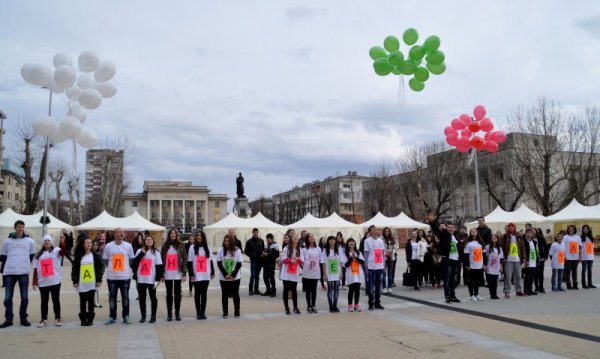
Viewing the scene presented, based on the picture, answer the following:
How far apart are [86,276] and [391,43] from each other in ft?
31.5

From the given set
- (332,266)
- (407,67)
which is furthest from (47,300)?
(407,67)

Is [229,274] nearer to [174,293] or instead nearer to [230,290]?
[230,290]

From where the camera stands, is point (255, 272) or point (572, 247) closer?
point (572, 247)

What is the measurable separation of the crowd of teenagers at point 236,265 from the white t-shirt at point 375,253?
23mm

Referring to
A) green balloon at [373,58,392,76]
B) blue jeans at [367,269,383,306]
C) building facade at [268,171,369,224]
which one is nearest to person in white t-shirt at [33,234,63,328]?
blue jeans at [367,269,383,306]

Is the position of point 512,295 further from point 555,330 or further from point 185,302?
point 185,302

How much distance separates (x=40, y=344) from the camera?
25.6ft

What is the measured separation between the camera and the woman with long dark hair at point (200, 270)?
33.5 ft

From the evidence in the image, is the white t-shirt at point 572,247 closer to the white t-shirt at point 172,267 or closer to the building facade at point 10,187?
the white t-shirt at point 172,267

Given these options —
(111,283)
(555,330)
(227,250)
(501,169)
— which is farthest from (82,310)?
(501,169)

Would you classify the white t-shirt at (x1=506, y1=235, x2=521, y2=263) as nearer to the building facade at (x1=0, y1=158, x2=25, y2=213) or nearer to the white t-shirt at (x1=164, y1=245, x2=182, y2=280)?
the white t-shirt at (x1=164, y1=245, x2=182, y2=280)

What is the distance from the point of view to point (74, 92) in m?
15.1

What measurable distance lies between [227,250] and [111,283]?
242cm

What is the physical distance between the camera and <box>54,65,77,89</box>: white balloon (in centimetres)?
1411
